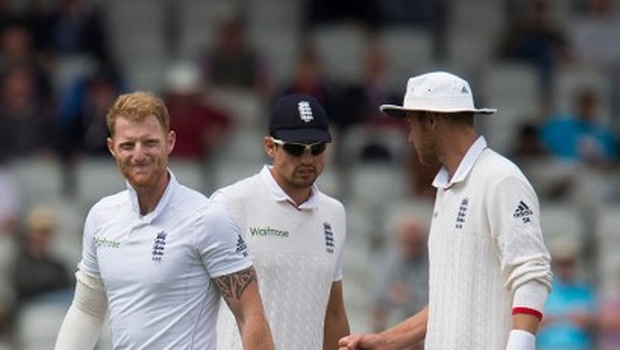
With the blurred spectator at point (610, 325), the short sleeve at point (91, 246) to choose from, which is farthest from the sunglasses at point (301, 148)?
the blurred spectator at point (610, 325)

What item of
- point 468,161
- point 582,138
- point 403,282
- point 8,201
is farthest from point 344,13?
point 468,161

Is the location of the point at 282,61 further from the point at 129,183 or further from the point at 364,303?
the point at 129,183

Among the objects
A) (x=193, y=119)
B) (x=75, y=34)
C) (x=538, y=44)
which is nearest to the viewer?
(x=193, y=119)

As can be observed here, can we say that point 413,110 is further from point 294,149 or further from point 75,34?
point 75,34

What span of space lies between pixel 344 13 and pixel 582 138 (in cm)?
296

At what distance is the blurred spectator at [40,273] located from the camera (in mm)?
16484

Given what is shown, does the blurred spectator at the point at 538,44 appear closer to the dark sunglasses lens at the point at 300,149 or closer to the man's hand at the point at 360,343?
the dark sunglasses lens at the point at 300,149

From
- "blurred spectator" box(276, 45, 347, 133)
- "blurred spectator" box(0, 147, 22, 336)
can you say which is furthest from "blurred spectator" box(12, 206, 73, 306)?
"blurred spectator" box(276, 45, 347, 133)

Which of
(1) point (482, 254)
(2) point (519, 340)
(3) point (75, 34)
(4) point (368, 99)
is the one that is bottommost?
(4) point (368, 99)

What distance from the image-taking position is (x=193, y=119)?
1848 cm

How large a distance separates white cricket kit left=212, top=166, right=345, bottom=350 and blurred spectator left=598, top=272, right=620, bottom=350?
6.26 metres

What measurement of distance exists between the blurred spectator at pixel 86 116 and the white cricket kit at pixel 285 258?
28.7 feet

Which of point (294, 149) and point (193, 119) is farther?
point (193, 119)

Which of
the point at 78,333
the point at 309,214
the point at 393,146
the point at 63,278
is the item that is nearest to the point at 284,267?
the point at 309,214
